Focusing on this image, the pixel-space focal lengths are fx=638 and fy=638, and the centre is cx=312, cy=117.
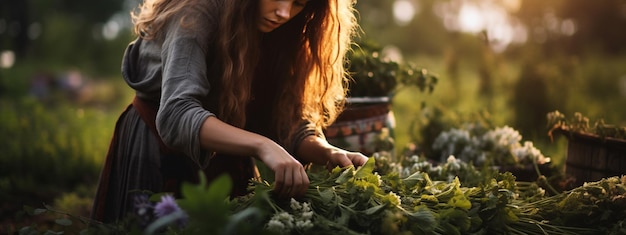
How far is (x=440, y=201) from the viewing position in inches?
71.8

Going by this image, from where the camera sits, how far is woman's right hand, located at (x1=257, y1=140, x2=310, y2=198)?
1.61 m

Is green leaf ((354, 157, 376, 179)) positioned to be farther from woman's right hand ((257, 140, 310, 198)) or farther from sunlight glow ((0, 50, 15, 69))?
sunlight glow ((0, 50, 15, 69))

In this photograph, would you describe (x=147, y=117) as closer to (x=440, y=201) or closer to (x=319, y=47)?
(x=319, y=47)

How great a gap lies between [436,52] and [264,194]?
78.4 feet

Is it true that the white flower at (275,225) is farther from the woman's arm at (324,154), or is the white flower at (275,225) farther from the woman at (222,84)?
the woman's arm at (324,154)

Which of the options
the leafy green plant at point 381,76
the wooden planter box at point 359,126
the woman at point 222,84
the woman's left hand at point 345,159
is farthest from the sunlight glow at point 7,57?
the woman's left hand at point 345,159

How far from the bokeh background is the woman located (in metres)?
0.43

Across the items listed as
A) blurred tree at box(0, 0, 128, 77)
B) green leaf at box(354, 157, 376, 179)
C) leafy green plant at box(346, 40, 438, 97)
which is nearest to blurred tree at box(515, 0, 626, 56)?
blurred tree at box(0, 0, 128, 77)

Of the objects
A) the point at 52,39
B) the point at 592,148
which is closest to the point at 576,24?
the point at 52,39

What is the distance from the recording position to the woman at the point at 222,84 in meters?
1.92

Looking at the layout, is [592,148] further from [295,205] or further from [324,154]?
[295,205]

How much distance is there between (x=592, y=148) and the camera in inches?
100.0

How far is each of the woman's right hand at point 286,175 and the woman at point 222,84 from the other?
0.22 meters

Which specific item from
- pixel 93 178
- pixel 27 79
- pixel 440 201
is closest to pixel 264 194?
pixel 440 201
